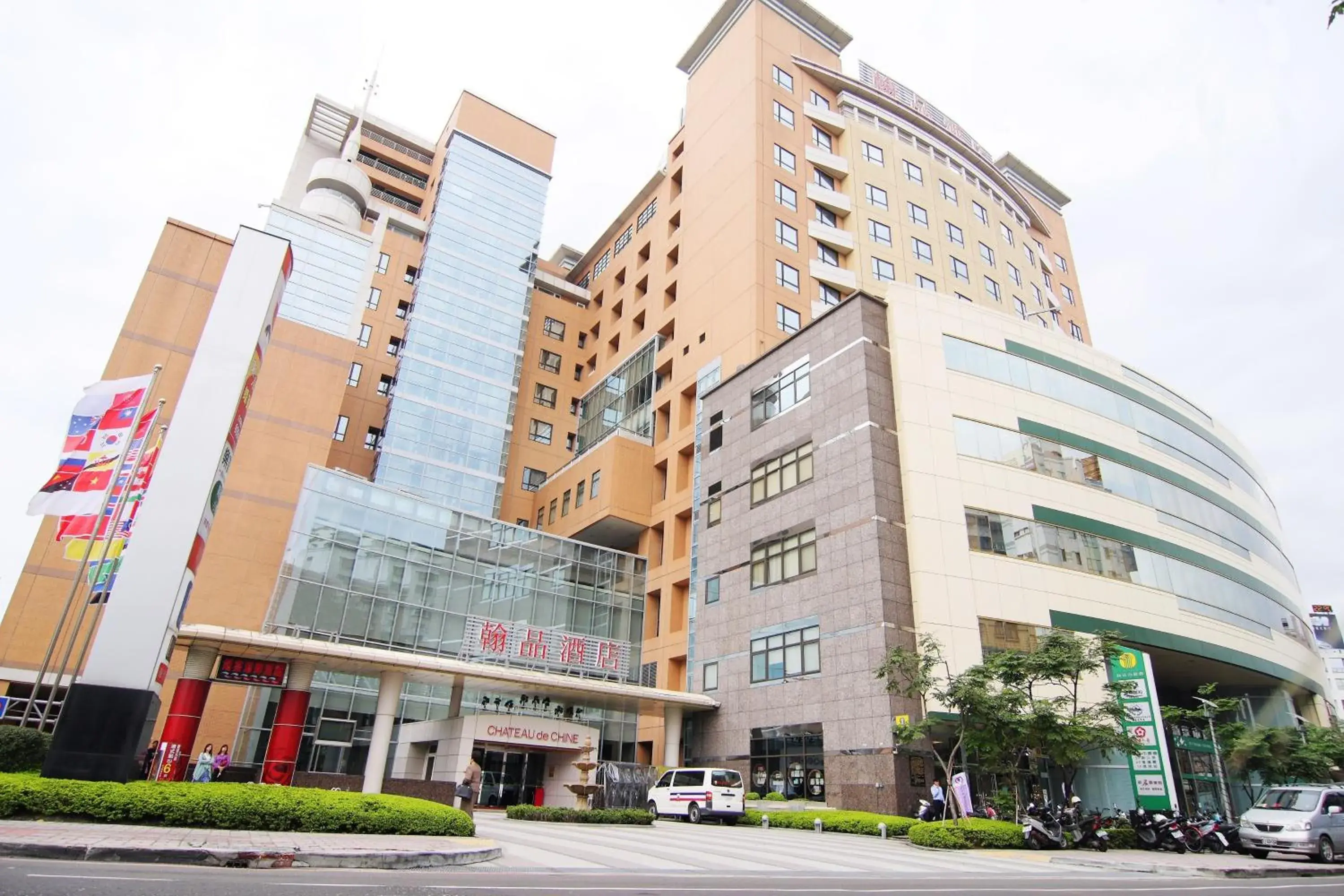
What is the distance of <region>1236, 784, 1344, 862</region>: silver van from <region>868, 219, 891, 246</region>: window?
3906cm

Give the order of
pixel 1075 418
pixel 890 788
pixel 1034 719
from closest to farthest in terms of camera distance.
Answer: pixel 1034 719
pixel 890 788
pixel 1075 418

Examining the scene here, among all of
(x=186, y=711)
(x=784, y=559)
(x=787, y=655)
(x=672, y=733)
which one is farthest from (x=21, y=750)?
(x=784, y=559)

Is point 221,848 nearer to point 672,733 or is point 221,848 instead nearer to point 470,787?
point 470,787

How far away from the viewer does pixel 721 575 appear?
1551 inches

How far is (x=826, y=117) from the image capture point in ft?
185

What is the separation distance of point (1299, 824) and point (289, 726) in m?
31.5

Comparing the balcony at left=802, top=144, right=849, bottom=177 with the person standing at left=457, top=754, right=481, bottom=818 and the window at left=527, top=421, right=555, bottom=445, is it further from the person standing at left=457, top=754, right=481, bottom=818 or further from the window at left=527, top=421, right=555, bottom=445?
the person standing at left=457, top=754, right=481, bottom=818

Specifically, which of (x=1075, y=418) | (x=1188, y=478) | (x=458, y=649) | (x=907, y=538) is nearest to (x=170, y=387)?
(x=458, y=649)

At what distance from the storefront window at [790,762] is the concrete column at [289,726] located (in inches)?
705

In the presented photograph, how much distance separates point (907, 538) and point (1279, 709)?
27.9 m

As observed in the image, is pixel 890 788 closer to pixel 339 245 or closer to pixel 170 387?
pixel 170 387

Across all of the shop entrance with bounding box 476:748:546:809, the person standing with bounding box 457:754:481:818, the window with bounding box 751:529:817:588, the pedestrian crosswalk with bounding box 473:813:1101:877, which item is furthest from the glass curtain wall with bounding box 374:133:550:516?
the person standing with bounding box 457:754:481:818

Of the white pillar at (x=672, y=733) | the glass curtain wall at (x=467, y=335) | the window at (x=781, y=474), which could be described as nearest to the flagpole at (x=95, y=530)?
the white pillar at (x=672, y=733)

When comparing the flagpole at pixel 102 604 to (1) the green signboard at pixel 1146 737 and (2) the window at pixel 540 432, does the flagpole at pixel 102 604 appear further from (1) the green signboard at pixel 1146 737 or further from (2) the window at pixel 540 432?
(2) the window at pixel 540 432
